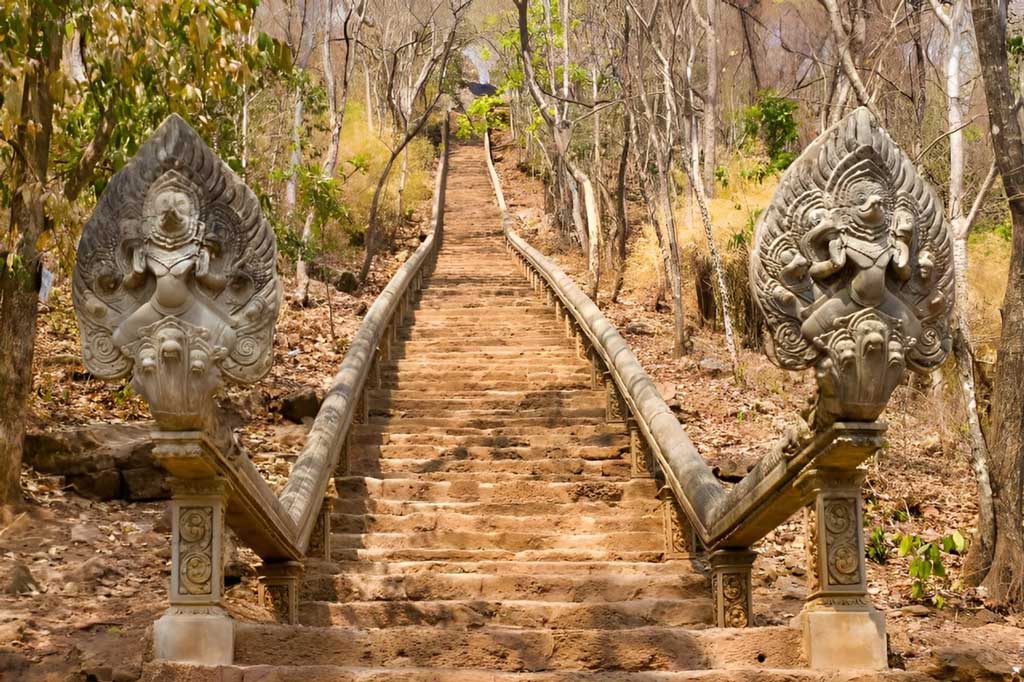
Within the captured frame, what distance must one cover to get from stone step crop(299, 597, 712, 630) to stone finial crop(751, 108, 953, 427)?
2.02 m

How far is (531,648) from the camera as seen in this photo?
5785 millimetres

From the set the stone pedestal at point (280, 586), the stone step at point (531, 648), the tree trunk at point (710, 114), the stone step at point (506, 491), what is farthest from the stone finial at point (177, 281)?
the tree trunk at point (710, 114)

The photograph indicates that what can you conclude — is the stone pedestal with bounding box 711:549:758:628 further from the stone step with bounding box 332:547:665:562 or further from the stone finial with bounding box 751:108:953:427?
the stone finial with bounding box 751:108:953:427

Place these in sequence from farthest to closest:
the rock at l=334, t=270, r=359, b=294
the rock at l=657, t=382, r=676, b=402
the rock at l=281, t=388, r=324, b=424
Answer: the rock at l=334, t=270, r=359, b=294 < the rock at l=657, t=382, r=676, b=402 < the rock at l=281, t=388, r=324, b=424

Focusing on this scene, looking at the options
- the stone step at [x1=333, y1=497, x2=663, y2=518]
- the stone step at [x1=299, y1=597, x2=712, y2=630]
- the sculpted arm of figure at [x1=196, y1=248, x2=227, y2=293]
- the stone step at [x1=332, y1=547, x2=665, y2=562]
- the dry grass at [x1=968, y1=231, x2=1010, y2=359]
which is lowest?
the stone step at [x1=299, y1=597, x2=712, y2=630]

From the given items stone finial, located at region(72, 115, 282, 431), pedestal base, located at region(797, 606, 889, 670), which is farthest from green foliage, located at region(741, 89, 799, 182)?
stone finial, located at region(72, 115, 282, 431)

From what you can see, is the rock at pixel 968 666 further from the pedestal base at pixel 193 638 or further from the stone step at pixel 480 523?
the pedestal base at pixel 193 638

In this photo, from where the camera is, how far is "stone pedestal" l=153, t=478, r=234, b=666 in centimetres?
512

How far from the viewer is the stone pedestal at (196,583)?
16.8 feet

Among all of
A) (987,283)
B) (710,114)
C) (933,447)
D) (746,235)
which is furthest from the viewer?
(710,114)

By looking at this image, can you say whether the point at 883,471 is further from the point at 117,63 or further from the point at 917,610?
the point at 117,63

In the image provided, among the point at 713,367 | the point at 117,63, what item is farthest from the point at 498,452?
the point at 713,367

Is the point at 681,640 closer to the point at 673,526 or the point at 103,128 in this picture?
the point at 673,526

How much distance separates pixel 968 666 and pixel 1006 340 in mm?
2949
